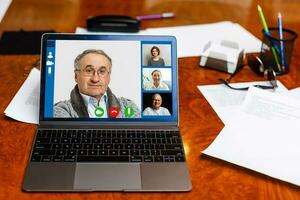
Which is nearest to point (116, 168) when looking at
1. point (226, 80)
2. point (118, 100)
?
point (118, 100)

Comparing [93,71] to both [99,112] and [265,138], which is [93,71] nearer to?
[99,112]

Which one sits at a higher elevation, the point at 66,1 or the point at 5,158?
the point at 66,1

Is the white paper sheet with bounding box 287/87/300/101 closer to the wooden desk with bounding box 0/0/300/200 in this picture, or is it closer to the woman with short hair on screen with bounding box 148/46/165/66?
the wooden desk with bounding box 0/0/300/200

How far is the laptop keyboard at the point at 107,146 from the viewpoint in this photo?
86cm

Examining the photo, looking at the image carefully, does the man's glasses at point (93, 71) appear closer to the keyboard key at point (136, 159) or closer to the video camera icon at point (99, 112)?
the video camera icon at point (99, 112)

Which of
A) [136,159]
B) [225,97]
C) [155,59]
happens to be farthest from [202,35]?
[136,159]

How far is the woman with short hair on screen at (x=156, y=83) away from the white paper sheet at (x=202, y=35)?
0.36 metres

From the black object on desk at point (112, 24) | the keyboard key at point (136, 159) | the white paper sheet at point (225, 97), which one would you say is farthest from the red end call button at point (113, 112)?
the black object on desk at point (112, 24)

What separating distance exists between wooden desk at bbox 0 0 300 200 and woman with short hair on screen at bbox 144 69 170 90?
10cm

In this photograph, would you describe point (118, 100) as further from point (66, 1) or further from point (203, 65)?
point (66, 1)

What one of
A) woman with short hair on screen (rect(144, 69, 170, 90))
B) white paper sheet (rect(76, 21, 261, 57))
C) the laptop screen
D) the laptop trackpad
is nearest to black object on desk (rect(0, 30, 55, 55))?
white paper sheet (rect(76, 21, 261, 57))

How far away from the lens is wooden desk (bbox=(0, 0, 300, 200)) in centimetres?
82

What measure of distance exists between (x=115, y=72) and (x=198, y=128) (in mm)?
227

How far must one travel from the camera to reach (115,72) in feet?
3.21
